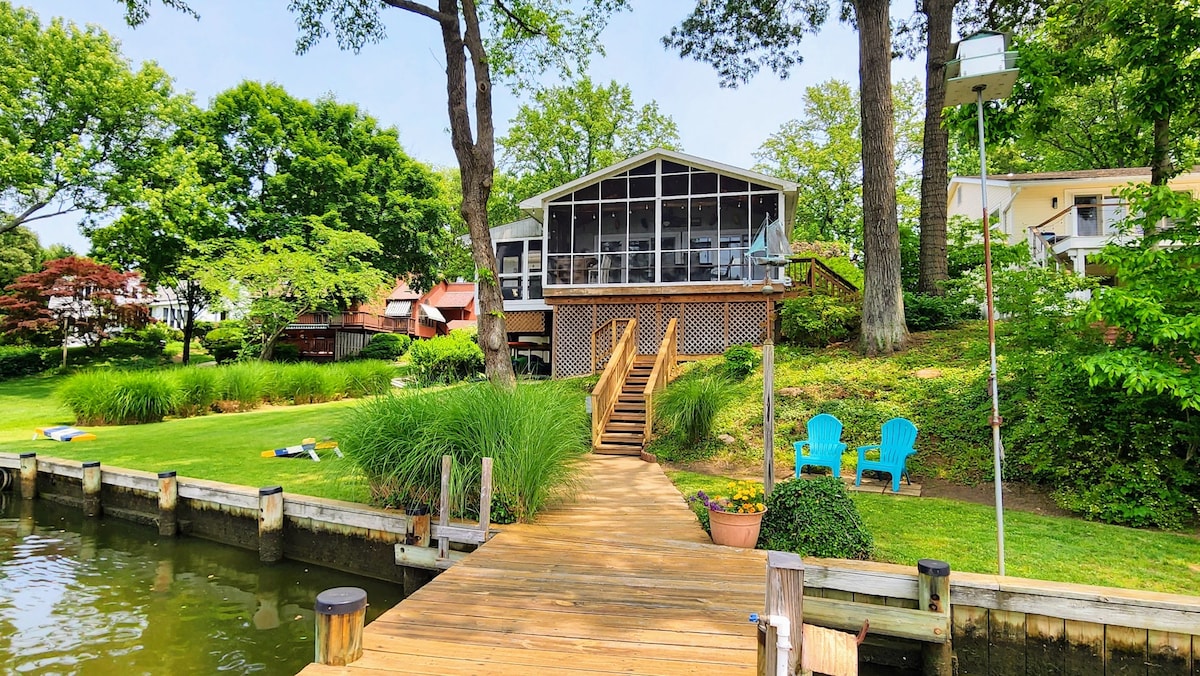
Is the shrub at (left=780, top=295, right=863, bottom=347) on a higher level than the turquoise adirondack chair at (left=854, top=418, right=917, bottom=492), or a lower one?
higher

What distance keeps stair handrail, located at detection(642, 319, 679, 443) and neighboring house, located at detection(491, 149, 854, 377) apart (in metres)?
1.21

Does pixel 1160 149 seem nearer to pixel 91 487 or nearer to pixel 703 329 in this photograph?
pixel 703 329

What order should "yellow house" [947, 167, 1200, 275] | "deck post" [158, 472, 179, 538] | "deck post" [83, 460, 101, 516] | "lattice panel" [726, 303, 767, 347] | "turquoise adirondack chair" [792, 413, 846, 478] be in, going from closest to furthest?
"turquoise adirondack chair" [792, 413, 846, 478] < "deck post" [158, 472, 179, 538] < "deck post" [83, 460, 101, 516] < "lattice panel" [726, 303, 767, 347] < "yellow house" [947, 167, 1200, 275]

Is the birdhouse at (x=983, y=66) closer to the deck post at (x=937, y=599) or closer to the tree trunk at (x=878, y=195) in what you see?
the deck post at (x=937, y=599)

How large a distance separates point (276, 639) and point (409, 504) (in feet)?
5.02

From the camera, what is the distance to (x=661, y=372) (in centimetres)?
1190

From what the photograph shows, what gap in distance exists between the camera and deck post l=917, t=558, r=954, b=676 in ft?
12.3

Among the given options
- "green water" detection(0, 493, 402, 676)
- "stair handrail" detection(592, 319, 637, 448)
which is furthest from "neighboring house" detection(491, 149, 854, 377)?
"green water" detection(0, 493, 402, 676)

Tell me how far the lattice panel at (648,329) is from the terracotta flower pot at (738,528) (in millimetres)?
10429

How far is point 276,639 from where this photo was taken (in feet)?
16.2

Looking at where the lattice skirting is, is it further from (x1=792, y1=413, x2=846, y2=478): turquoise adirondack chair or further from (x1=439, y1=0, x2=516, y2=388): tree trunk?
(x1=792, y1=413, x2=846, y2=478): turquoise adirondack chair

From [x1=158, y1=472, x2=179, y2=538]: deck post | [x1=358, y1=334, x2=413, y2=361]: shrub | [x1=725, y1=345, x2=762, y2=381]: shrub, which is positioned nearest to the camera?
[x1=158, y1=472, x2=179, y2=538]: deck post

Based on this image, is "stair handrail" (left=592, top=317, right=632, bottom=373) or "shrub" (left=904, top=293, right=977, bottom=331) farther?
"stair handrail" (left=592, top=317, right=632, bottom=373)

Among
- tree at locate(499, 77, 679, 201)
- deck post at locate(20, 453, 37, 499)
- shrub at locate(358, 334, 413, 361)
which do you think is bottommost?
deck post at locate(20, 453, 37, 499)
